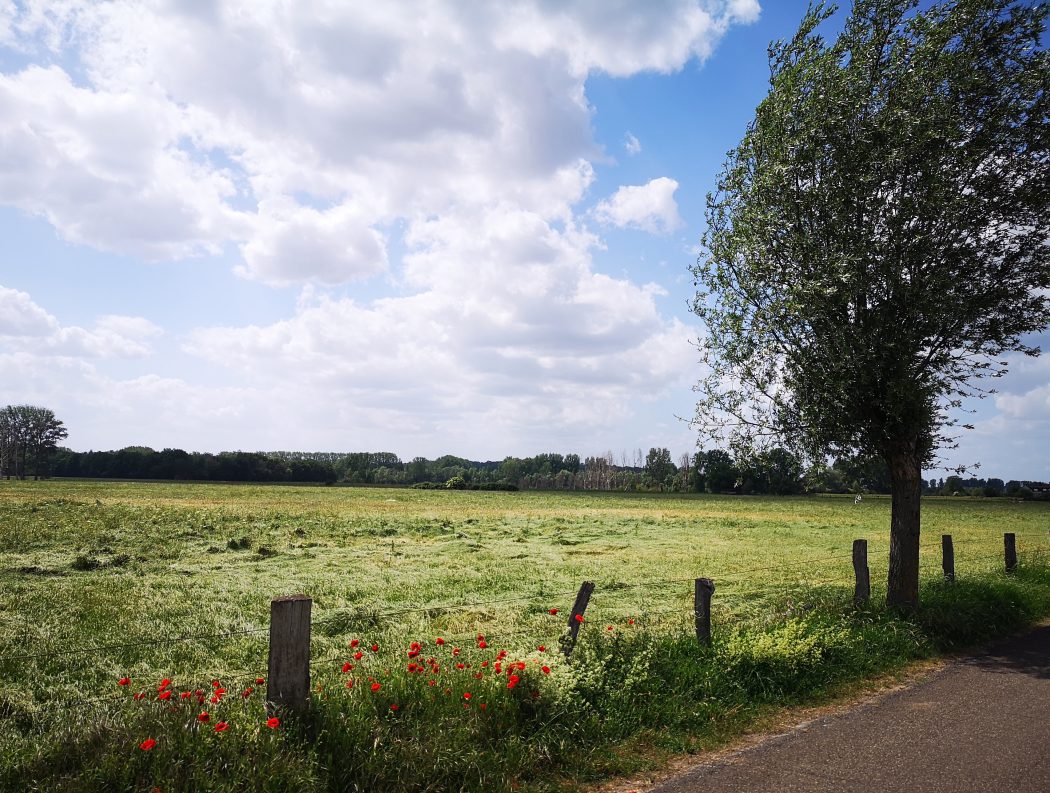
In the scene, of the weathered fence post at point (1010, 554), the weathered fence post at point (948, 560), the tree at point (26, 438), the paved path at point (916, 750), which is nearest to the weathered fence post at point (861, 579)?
the paved path at point (916, 750)

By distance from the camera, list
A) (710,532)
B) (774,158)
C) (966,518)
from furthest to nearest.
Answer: (966,518), (710,532), (774,158)

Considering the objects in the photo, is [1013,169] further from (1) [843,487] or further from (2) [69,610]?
(2) [69,610]

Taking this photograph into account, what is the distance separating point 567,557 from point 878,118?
19.3m

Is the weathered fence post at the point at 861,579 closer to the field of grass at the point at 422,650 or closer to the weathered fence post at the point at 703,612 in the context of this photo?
the field of grass at the point at 422,650

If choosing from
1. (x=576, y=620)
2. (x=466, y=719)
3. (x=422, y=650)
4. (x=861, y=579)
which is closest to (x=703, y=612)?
(x=576, y=620)

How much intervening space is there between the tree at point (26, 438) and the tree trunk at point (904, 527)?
583 ft

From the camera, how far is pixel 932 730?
24.5 ft

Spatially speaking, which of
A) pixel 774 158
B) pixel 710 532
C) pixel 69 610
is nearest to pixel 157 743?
pixel 69 610

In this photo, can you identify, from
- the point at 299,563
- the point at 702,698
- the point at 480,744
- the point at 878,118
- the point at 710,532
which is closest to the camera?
the point at 480,744

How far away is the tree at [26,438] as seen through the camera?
146 m

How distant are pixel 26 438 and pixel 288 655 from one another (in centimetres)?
18092

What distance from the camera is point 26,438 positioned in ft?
483

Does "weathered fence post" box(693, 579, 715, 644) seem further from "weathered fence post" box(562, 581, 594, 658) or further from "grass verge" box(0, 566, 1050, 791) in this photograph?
"weathered fence post" box(562, 581, 594, 658)

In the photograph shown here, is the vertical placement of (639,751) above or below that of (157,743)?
below
